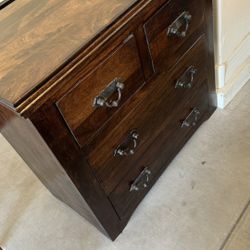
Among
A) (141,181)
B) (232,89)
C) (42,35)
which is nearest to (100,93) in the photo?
A: (42,35)

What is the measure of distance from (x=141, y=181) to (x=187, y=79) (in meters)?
0.42

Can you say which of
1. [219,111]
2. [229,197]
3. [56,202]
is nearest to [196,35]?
[219,111]

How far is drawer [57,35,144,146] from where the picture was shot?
31.5 inches

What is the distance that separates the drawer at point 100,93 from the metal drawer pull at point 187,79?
0.29 metres

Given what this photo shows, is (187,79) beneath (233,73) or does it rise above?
above

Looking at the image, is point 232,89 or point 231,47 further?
point 232,89

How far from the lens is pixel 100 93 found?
86cm

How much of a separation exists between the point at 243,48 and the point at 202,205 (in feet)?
2.50

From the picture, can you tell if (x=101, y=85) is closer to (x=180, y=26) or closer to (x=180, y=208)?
(x=180, y=26)

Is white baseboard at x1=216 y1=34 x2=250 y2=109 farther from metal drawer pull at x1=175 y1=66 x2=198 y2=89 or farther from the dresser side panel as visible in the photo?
the dresser side panel

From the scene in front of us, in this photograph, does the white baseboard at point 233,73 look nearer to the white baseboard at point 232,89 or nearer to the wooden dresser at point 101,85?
the white baseboard at point 232,89

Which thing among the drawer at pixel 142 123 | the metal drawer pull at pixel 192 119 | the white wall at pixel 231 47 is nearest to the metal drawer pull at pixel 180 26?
the drawer at pixel 142 123

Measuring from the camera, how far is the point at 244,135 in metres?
1.47

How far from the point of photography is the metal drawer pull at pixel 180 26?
1.01 metres
